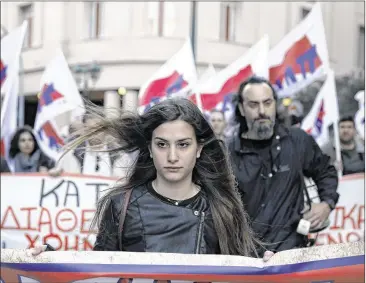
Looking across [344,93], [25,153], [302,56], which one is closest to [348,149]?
[302,56]

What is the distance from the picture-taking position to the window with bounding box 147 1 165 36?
2808 centimetres

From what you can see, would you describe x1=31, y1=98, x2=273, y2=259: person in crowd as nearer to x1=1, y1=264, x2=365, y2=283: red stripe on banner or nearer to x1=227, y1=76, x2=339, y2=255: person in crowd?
x1=1, y1=264, x2=365, y2=283: red stripe on banner

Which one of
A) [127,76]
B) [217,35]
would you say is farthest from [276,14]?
[127,76]

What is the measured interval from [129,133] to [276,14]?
2595cm

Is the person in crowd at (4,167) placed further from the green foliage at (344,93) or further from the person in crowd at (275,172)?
Result: the green foliage at (344,93)

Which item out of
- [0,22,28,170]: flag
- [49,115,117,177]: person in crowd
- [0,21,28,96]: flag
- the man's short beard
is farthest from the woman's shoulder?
[0,21,28,96]: flag

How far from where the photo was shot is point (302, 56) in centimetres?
907

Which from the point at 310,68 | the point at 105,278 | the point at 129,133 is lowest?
the point at 105,278

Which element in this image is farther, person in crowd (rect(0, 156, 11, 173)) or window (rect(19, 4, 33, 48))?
window (rect(19, 4, 33, 48))

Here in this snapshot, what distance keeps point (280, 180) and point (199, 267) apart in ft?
5.53

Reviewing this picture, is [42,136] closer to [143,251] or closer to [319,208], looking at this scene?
[319,208]

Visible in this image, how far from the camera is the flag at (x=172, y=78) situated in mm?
9891

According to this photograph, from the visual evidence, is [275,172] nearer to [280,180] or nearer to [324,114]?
[280,180]

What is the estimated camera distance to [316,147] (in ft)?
14.8
